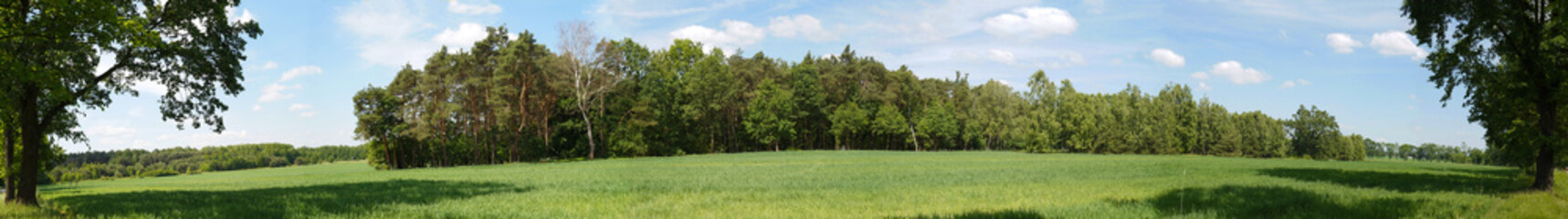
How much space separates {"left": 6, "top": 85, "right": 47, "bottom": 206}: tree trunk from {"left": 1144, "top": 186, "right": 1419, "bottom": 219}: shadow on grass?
23.9 metres

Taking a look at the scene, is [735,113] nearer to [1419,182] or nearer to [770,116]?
[770,116]

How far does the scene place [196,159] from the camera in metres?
117

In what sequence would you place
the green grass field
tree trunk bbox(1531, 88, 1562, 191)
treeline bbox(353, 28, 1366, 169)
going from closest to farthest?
the green grass field → tree trunk bbox(1531, 88, 1562, 191) → treeline bbox(353, 28, 1366, 169)

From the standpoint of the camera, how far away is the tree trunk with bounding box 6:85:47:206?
15.9 m

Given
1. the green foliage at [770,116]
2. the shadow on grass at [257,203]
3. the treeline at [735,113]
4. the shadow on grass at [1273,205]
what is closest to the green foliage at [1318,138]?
the treeline at [735,113]

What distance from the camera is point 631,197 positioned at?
16875 millimetres

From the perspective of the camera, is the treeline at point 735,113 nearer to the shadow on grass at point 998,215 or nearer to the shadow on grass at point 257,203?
the shadow on grass at point 257,203

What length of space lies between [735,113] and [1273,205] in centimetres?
6650

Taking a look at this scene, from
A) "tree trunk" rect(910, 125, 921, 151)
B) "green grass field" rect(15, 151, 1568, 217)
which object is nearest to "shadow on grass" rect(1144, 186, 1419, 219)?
"green grass field" rect(15, 151, 1568, 217)

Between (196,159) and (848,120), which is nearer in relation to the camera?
(848,120)

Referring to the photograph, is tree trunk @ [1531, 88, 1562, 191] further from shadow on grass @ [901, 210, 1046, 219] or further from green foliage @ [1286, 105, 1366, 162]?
green foliage @ [1286, 105, 1366, 162]

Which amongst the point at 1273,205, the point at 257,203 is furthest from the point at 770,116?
the point at 1273,205

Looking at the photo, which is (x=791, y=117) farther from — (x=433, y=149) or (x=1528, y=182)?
(x=1528, y=182)

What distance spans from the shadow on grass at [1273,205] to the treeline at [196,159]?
340 ft
